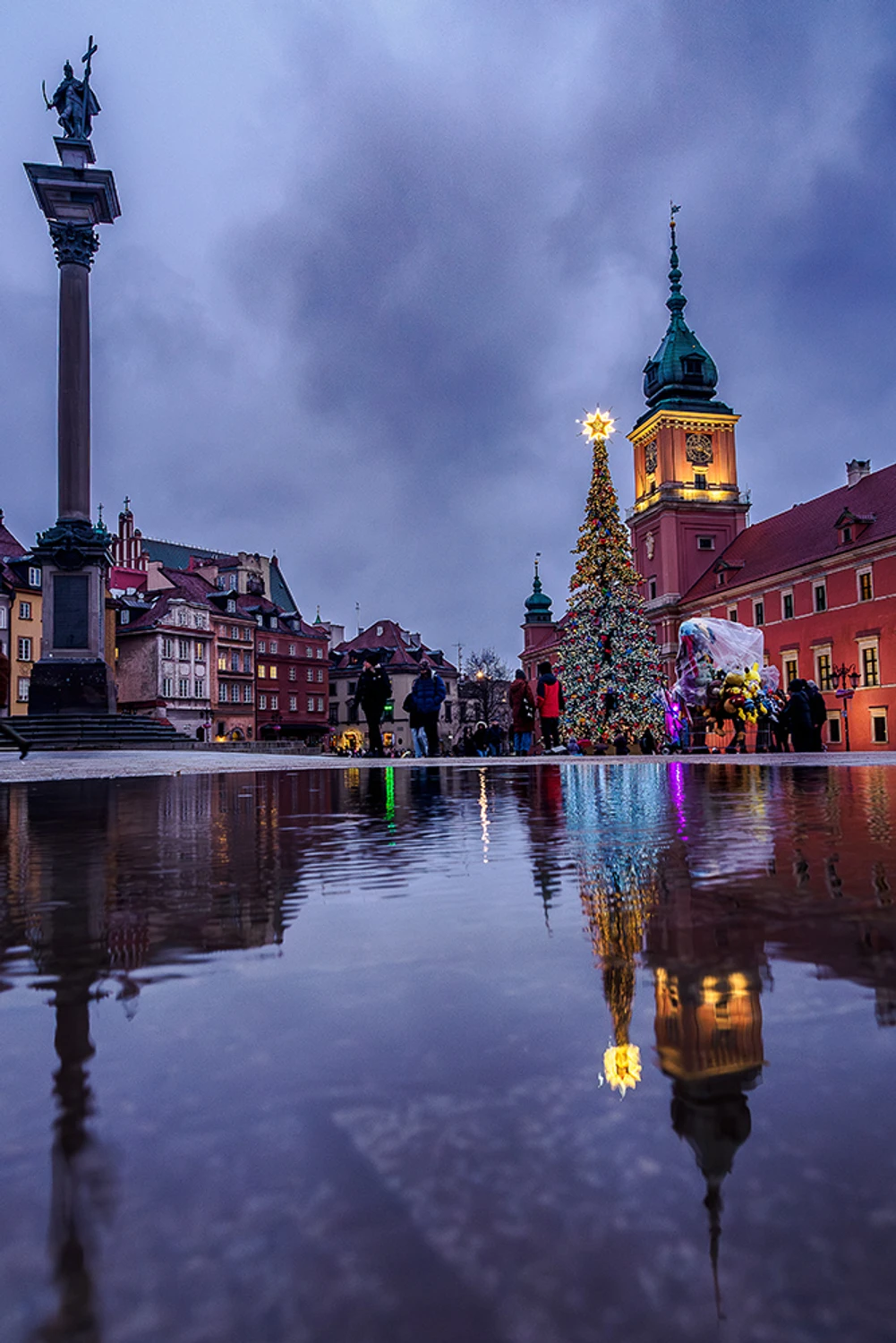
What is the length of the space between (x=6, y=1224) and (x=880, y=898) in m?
1.70

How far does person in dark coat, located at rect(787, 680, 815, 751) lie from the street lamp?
27956mm

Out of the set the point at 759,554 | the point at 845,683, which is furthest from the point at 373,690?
the point at 759,554

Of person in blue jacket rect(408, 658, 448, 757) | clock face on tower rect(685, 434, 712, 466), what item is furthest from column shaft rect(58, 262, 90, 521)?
clock face on tower rect(685, 434, 712, 466)

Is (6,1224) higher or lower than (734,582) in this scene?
lower

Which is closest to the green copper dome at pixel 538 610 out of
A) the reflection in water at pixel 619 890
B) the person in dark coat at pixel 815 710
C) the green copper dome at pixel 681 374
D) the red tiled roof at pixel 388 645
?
the red tiled roof at pixel 388 645

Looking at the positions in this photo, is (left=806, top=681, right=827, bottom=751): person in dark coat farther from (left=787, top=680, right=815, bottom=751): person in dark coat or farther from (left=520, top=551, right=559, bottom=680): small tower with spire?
(left=520, top=551, right=559, bottom=680): small tower with spire

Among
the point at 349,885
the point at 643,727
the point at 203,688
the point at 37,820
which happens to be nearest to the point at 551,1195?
the point at 349,885

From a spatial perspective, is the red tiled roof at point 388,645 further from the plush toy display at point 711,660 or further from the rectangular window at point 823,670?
the plush toy display at point 711,660

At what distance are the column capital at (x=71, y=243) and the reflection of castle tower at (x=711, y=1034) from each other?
30851 mm

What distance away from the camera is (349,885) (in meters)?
2.26

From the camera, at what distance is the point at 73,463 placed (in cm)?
2686

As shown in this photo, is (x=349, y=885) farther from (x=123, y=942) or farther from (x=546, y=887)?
(x=123, y=942)

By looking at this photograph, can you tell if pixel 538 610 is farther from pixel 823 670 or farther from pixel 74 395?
pixel 74 395

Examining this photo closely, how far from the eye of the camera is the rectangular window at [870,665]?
46.2 meters
